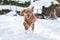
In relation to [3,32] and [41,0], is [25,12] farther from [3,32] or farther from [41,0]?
[41,0]

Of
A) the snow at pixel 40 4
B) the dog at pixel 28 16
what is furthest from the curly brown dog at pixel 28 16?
the snow at pixel 40 4

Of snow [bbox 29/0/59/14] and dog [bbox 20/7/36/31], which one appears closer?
dog [bbox 20/7/36/31]

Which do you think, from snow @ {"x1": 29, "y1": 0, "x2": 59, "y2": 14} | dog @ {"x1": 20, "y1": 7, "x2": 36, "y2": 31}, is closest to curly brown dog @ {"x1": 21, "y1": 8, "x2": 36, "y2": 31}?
dog @ {"x1": 20, "y1": 7, "x2": 36, "y2": 31}

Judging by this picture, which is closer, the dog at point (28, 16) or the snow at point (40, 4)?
the dog at point (28, 16)

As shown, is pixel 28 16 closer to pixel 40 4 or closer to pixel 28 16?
pixel 28 16

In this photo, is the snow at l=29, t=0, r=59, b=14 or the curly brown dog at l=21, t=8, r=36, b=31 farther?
the snow at l=29, t=0, r=59, b=14

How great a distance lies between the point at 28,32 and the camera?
0.68 m

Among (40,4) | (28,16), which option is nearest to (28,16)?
(28,16)

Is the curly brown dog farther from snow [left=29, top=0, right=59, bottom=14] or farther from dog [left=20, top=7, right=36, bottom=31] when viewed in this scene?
snow [left=29, top=0, right=59, bottom=14]

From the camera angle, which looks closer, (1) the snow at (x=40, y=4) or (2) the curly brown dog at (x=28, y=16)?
(2) the curly brown dog at (x=28, y=16)

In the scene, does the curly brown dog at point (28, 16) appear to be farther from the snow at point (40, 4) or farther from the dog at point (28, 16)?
the snow at point (40, 4)

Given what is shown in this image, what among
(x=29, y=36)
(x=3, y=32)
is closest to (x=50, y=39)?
(x=29, y=36)

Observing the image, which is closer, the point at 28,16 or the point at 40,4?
the point at 28,16

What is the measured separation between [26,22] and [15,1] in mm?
930
